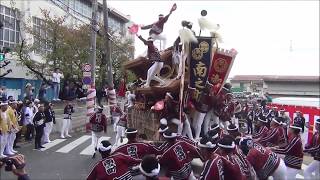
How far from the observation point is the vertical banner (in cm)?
1033

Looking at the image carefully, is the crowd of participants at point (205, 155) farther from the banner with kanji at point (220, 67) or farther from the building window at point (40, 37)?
the building window at point (40, 37)

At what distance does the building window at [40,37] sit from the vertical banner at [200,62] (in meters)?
23.9

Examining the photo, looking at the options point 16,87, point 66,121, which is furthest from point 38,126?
point 16,87

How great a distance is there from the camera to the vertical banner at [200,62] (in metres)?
10.3

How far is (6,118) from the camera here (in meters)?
13.4

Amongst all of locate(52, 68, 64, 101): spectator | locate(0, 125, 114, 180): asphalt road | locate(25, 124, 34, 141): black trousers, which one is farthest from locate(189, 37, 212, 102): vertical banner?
locate(52, 68, 64, 101): spectator

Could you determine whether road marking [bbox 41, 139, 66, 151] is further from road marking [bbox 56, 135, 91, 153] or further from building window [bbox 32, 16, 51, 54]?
building window [bbox 32, 16, 51, 54]

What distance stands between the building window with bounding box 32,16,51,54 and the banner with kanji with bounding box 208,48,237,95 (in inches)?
934

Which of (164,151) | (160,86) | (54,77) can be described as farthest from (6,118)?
(54,77)

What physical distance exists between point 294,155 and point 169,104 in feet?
10.1

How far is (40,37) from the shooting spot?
32.8m

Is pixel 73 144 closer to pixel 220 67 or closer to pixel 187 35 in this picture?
pixel 220 67

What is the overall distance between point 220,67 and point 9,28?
2618 centimetres

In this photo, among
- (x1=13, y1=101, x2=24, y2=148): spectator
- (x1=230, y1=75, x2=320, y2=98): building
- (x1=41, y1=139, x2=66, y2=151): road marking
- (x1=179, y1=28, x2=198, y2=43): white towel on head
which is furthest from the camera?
(x1=230, y1=75, x2=320, y2=98): building
